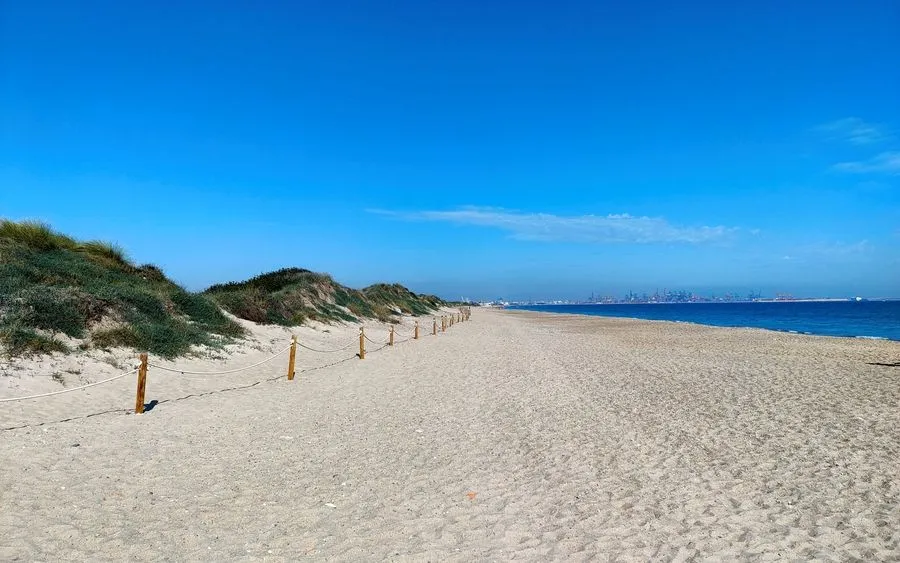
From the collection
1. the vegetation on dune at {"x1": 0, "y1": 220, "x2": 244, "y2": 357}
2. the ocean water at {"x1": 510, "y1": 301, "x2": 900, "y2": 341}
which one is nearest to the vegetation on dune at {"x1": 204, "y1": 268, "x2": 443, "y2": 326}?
the vegetation on dune at {"x1": 0, "y1": 220, "x2": 244, "y2": 357}

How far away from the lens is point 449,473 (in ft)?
22.1

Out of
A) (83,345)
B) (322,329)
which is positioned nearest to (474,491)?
(83,345)

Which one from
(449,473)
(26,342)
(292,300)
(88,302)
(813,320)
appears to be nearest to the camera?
(449,473)

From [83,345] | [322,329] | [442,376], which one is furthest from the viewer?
[322,329]

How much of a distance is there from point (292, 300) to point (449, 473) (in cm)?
2278

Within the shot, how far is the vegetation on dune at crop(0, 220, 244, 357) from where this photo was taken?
1173cm

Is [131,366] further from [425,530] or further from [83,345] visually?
[425,530]

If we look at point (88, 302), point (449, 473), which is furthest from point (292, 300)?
point (449, 473)

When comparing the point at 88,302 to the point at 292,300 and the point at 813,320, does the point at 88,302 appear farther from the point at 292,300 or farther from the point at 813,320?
the point at 813,320

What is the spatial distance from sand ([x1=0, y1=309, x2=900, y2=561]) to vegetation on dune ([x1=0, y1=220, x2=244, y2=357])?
1925mm

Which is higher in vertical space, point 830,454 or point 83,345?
point 83,345

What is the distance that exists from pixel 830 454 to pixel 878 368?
472 inches

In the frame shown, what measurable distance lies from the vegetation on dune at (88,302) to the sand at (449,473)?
1925 mm

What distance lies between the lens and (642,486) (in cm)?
627
